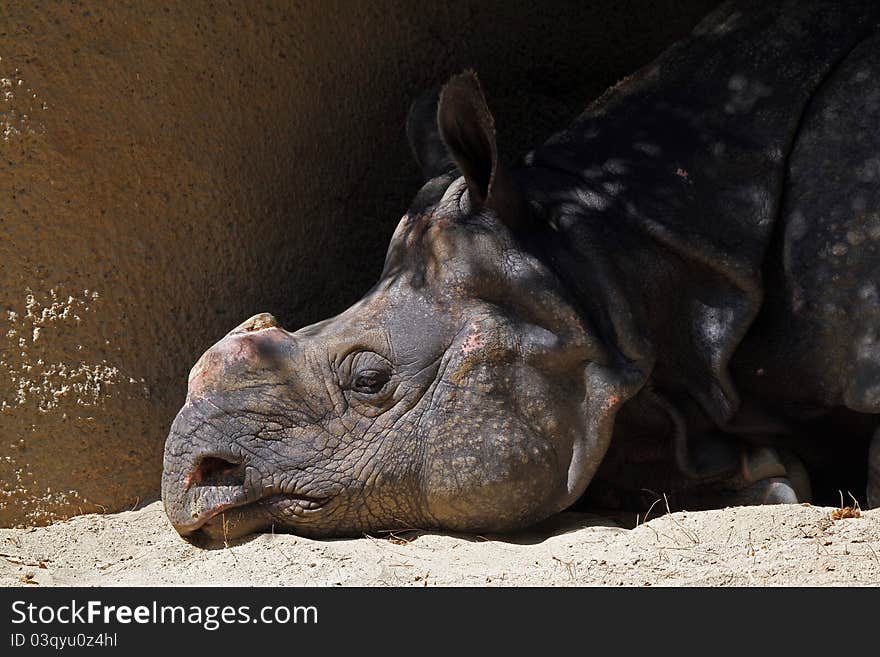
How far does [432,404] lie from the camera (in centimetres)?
498

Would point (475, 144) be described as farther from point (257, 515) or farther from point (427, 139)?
point (257, 515)

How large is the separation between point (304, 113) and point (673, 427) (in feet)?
7.91

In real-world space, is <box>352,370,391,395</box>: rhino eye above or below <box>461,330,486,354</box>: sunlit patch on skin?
below

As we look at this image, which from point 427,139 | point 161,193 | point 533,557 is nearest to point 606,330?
point 533,557

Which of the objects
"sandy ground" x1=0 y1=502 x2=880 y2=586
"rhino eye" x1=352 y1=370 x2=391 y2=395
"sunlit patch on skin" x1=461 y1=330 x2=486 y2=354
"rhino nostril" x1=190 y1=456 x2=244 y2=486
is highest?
"sunlit patch on skin" x1=461 y1=330 x2=486 y2=354

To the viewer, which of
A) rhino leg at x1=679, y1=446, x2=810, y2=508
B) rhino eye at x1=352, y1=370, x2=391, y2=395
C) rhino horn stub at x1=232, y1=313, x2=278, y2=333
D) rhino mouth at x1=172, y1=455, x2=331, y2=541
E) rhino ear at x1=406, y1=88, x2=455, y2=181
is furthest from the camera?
rhino ear at x1=406, y1=88, x2=455, y2=181

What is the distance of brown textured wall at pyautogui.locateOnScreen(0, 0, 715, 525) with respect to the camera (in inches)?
218

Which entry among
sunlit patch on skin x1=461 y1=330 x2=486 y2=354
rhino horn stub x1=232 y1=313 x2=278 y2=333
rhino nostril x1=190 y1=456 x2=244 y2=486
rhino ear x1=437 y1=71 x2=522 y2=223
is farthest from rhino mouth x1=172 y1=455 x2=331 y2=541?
rhino ear x1=437 y1=71 x2=522 y2=223

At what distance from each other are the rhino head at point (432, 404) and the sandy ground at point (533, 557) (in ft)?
0.51

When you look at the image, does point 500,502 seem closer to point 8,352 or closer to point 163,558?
point 163,558

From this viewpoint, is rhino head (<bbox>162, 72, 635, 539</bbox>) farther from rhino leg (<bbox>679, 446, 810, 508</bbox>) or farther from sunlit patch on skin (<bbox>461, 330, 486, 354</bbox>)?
rhino leg (<bbox>679, 446, 810, 508</bbox>)

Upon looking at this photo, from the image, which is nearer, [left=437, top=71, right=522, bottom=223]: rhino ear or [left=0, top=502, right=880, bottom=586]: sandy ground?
[left=0, top=502, right=880, bottom=586]: sandy ground

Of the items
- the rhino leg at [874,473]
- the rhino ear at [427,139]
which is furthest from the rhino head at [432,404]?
the rhino leg at [874,473]

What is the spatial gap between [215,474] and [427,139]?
192 cm
